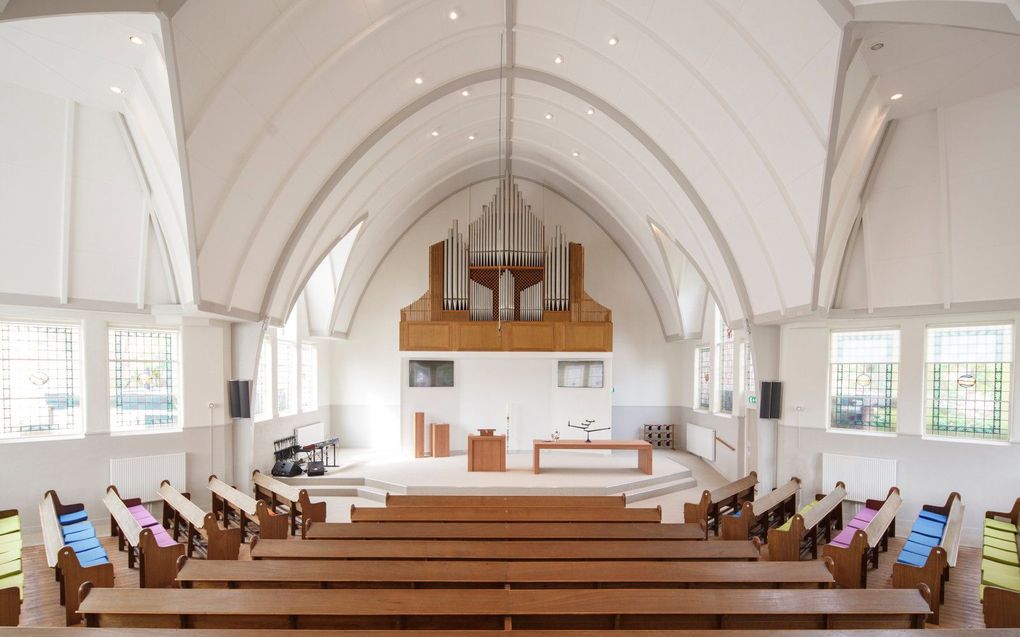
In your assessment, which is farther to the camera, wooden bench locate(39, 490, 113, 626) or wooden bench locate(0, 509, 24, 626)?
wooden bench locate(39, 490, 113, 626)

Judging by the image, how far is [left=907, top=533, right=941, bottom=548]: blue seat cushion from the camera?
6.03 m

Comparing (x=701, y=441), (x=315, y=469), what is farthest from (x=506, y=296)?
(x=701, y=441)

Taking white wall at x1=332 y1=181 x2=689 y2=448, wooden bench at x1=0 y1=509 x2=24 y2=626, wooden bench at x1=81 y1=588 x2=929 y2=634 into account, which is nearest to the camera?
wooden bench at x1=81 y1=588 x2=929 y2=634

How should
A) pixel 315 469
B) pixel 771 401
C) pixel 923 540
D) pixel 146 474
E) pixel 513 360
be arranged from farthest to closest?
1. pixel 513 360
2. pixel 315 469
3. pixel 771 401
4. pixel 146 474
5. pixel 923 540

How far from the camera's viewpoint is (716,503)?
23.4ft

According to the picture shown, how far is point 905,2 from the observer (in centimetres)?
408

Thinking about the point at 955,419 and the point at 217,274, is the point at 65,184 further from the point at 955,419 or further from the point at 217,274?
the point at 955,419

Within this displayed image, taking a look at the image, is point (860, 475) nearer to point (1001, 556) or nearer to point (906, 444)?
point (906, 444)

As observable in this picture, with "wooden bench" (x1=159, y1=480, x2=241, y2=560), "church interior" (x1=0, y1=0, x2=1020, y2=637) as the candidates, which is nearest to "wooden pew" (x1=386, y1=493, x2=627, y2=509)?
"church interior" (x1=0, y1=0, x2=1020, y2=637)

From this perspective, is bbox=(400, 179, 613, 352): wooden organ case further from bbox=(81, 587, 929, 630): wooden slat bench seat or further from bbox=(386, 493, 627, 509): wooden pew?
bbox=(81, 587, 929, 630): wooden slat bench seat

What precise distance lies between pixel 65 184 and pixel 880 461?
12393mm

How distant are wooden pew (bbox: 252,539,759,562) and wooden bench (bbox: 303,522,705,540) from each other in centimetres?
33

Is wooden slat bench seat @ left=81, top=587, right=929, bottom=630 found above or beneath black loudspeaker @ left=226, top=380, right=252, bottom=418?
beneath

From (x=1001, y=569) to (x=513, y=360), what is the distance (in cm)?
932
